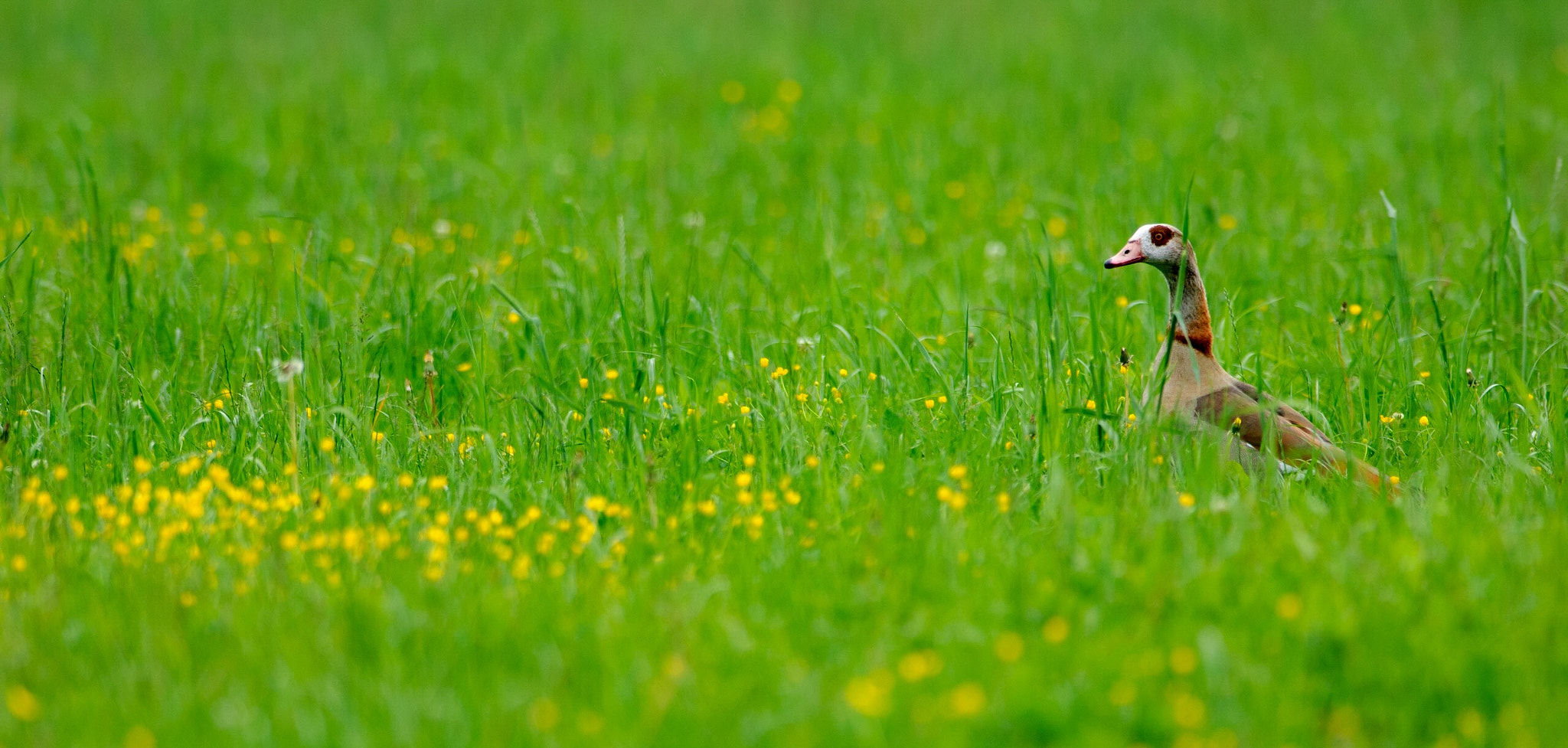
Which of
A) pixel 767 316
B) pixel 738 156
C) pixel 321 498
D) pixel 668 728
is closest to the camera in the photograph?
pixel 668 728

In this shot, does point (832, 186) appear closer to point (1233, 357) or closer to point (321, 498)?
point (1233, 357)

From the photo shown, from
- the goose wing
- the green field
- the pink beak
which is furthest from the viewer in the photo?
the pink beak

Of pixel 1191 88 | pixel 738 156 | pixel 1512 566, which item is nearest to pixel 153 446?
pixel 1512 566

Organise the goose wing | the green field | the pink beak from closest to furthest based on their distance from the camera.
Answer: the green field → the goose wing → the pink beak

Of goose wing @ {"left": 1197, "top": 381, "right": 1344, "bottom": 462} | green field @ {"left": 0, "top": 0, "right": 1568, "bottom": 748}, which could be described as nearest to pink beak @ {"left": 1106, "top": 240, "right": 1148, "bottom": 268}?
green field @ {"left": 0, "top": 0, "right": 1568, "bottom": 748}

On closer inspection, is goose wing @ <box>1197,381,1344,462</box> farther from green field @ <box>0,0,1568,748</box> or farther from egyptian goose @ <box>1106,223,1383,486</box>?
green field @ <box>0,0,1568,748</box>

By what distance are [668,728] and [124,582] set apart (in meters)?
1.63

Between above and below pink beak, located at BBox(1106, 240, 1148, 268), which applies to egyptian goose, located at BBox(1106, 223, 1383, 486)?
below

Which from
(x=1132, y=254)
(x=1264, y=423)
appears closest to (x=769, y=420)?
(x=1132, y=254)

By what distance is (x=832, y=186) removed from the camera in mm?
8508

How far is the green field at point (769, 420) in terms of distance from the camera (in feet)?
10.3

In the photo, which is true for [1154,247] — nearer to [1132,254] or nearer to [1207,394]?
[1132,254]

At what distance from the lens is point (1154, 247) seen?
16.9 feet

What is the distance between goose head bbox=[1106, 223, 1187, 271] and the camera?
514 cm
